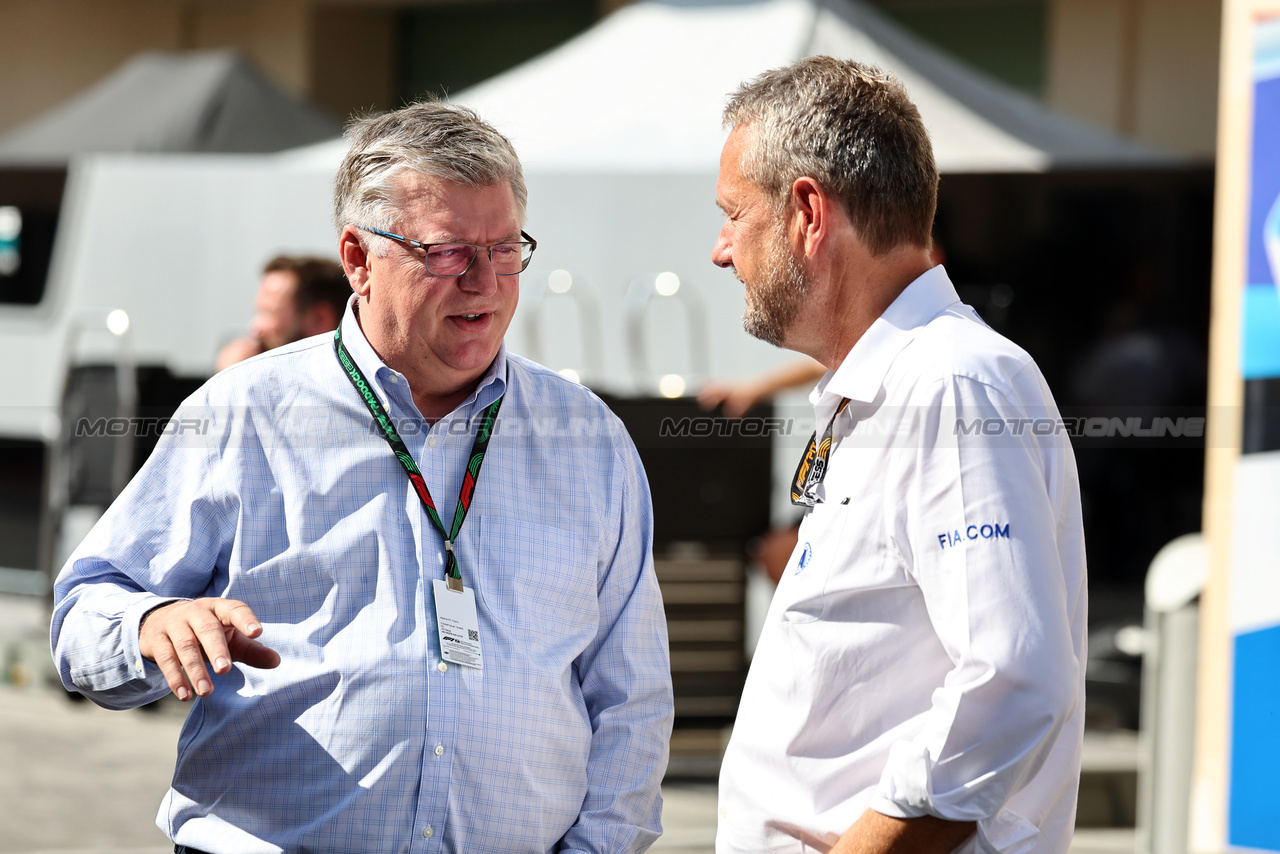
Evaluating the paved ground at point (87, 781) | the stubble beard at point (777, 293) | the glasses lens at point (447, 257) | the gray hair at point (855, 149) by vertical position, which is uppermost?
the gray hair at point (855, 149)

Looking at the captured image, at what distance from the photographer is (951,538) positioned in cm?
132

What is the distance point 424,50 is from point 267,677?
10802mm

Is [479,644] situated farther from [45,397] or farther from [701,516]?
[45,397]

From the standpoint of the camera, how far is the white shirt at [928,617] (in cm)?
129

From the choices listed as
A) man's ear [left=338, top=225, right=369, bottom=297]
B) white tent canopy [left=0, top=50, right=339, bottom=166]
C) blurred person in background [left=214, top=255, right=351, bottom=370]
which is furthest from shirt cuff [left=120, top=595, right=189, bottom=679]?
white tent canopy [left=0, top=50, right=339, bottom=166]

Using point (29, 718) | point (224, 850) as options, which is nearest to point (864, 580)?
point (224, 850)

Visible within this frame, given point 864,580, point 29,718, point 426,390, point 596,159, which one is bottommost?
point 29,718

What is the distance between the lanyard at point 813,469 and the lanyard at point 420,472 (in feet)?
1.54

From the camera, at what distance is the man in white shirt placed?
1299mm

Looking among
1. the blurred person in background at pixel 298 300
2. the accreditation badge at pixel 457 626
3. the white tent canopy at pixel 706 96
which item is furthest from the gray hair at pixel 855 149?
the white tent canopy at pixel 706 96

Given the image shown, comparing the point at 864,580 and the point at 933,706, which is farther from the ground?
the point at 864,580

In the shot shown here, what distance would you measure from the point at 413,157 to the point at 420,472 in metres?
0.46

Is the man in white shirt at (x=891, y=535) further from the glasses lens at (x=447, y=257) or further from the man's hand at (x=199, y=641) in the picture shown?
the man's hand at (x=199, y=641)

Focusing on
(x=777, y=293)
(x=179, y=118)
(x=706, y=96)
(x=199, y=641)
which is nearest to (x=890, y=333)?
(x=777, y=293)
